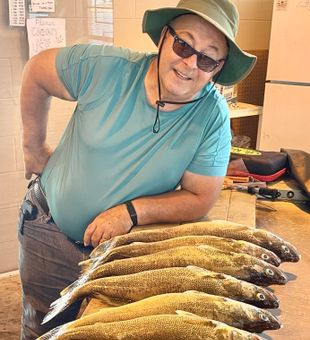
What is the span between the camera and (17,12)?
297 cm

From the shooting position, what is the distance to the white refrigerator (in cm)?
365

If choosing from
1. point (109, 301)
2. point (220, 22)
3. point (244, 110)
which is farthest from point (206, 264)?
point (244, 110)

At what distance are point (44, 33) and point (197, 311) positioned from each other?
2416mm

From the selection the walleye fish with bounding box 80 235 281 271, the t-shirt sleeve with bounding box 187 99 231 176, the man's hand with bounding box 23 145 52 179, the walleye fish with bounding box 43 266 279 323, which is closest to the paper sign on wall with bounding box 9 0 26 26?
the man's hand with bounding box 23 145 52 179

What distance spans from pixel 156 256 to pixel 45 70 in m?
0.84

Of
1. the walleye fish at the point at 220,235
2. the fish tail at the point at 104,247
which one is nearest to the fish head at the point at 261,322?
the walleye fish at the point at 220,235

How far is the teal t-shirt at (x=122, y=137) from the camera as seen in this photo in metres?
1.69

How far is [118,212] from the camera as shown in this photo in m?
1.65

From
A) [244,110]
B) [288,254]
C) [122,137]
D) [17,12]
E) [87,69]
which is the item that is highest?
[17,12]

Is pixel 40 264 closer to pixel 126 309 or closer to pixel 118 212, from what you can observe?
pixel 118 212

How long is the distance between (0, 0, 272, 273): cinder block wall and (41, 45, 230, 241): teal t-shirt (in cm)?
140

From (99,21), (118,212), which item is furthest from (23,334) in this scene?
(99,21)

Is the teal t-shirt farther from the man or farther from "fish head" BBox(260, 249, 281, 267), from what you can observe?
"fish head" BBox(260, 249, 281, 267)

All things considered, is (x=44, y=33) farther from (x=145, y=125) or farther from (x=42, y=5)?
(x=145, y=125)
